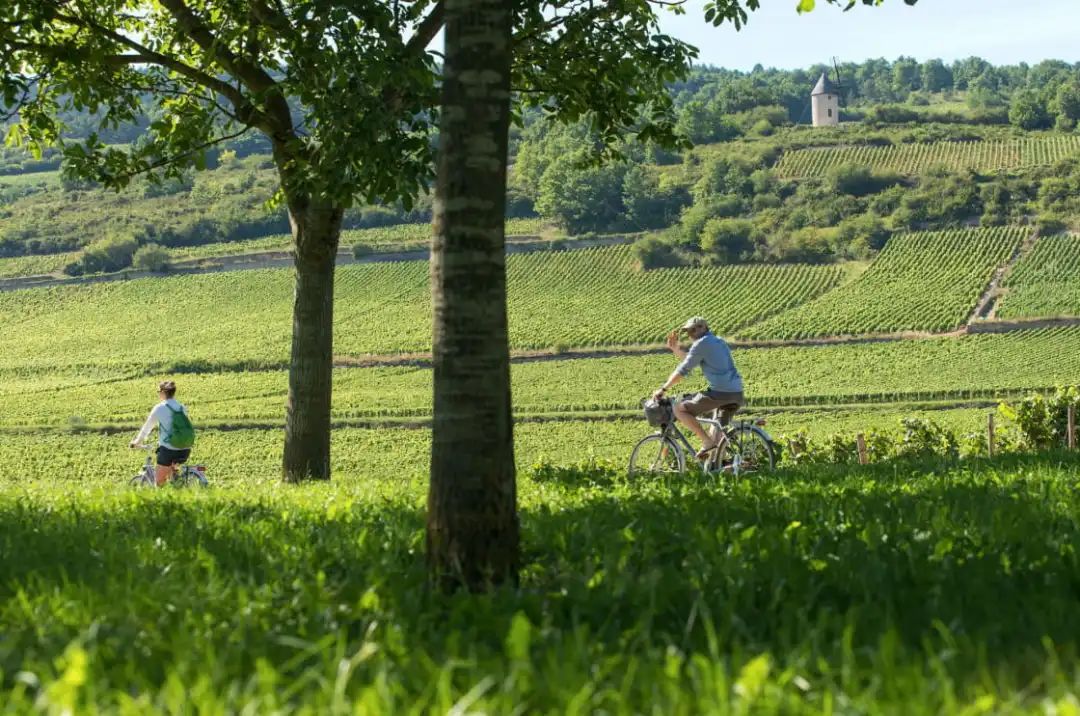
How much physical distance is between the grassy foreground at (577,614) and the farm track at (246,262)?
131418 millimetres

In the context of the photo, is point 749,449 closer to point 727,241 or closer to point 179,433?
point 179,433

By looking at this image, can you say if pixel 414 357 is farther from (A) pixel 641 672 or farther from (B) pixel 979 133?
(B) pixel 979 133

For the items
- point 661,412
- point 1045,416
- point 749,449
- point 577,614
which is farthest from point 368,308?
point 577,614

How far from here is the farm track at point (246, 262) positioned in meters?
139

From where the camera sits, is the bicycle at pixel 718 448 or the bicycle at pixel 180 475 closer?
the bicycle at pixel 718 448

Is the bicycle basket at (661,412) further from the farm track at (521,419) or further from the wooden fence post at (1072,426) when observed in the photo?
the farm track at (521,419)

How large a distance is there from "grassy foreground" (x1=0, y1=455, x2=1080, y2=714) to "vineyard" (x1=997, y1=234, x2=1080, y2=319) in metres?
95.8

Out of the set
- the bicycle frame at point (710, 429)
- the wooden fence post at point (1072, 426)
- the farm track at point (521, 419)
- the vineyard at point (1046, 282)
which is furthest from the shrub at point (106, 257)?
the bicycle frame at point (710, 429)

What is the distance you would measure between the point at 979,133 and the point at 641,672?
195594 mm

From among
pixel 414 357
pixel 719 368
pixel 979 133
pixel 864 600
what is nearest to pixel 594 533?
pixel 864 600

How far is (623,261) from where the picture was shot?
439 feet

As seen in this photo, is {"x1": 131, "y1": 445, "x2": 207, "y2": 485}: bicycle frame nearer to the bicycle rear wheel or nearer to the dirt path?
the bicycle rear wheel

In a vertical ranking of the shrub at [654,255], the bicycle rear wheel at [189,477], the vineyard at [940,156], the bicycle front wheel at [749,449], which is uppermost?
the vineyard at [940,156]

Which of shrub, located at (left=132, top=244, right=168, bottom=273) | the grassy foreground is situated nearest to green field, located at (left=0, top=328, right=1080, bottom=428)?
shrub, located at (left=132, top=244, right=168, bottom=273)
